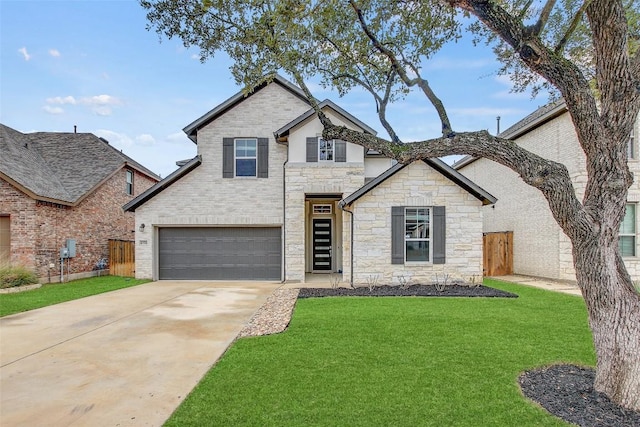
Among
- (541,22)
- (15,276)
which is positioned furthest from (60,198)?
(541,22)

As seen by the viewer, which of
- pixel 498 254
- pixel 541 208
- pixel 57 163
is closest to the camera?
pixel 541 208

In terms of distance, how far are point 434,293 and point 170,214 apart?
10.4 meters

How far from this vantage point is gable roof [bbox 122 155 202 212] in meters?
14.7

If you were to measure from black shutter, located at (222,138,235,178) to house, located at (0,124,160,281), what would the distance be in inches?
248

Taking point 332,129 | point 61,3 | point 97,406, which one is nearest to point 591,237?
point 332,129

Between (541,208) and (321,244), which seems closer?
(541,208)

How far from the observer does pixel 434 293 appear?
437 inches

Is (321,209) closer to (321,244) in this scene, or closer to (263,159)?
(321,244)

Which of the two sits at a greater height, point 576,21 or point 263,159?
point 263,159

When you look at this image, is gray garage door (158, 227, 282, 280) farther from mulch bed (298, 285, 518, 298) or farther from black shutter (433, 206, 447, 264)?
black shutter (433, 206, 447, 264)

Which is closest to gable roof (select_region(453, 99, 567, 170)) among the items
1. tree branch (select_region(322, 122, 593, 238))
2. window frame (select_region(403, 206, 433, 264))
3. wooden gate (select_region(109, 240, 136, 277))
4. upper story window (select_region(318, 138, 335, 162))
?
window frame (select_region(403, 206, 433, 264))

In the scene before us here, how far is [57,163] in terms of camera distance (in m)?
17.7

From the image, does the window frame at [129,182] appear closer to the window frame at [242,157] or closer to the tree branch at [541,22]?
the window frame at [242,157]

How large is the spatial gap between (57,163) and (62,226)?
4.30 meters
